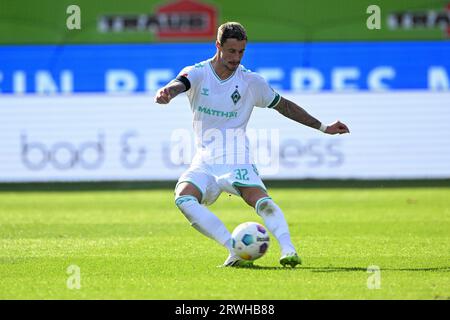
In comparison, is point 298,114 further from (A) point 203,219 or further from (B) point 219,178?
(A) point 203,219

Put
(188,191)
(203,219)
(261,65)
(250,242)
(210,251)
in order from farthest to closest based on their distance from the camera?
(261,65)
(210,251)
(188,191)
(203,219)
(250,242)

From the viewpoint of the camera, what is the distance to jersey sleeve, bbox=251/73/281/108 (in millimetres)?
10641

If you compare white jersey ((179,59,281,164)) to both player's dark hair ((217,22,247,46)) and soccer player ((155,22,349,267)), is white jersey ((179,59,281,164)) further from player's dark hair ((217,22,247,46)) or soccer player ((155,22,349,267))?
player's dark hair ((217,22,247,46))

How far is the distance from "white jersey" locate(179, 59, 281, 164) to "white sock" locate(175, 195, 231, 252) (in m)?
0.61

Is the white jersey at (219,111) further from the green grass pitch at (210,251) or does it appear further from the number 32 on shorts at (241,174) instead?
the green grass pitch at (210,251)

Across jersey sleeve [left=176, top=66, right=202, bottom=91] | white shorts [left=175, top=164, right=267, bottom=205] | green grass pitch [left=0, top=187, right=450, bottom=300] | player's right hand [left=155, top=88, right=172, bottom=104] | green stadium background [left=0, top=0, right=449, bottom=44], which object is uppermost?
green stadium background [left=0, top=0, right=449, bottom=44]

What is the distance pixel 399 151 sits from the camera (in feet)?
80.1

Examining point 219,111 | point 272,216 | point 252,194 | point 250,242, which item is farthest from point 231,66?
point 250,242

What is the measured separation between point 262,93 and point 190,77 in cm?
86

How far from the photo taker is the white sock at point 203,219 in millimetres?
9961

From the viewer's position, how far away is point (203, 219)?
32.7 ft

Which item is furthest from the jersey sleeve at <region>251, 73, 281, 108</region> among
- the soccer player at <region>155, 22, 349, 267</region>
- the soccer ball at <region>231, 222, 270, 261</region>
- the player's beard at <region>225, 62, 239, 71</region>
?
the soccer ball at <region>231, 222, 270, 261</region>

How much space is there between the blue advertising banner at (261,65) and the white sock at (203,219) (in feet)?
47.7
